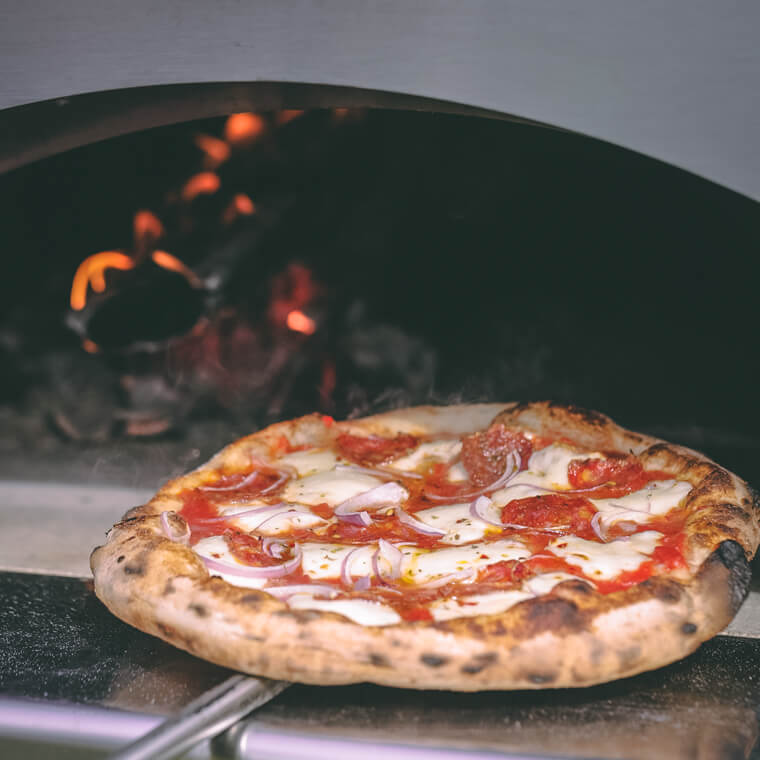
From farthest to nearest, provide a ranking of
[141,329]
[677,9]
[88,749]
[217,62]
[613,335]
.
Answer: [141,329]
[613,335]
[217,62]
[677,9]
[88,749]

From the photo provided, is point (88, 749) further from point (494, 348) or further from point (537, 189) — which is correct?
point (537, 189)

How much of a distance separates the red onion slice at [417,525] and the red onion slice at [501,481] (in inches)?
6.5

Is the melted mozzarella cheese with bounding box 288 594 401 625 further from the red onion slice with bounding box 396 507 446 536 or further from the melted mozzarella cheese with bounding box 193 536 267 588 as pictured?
the red onion slice with bounding box 396 507 446 536

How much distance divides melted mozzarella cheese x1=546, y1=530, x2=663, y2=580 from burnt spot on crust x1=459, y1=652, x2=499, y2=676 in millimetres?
287

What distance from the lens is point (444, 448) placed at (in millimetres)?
2121

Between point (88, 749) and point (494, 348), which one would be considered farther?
point (494, 348)

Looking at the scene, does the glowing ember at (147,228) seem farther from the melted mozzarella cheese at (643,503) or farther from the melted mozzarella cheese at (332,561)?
the melted mozzarella cheese at (643,503)

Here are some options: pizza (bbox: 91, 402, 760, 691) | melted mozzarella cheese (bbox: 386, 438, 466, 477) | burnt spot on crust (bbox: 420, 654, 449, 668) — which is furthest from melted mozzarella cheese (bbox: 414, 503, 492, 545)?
burnt spot on crust (bbox: 420, 654, 449, 668)

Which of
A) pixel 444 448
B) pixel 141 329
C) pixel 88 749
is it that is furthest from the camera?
pixel 141 329

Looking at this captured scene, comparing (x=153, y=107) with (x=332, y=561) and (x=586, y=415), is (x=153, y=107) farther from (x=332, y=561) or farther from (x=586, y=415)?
(x=586, y=415)

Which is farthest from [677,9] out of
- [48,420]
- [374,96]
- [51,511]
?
[48,420]

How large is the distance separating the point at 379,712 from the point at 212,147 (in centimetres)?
179

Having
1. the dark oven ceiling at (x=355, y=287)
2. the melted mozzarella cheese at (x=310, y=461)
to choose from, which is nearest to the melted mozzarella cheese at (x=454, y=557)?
the melted mozzarella cheese at (x=310, y=461)

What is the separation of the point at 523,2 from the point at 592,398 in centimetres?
119
